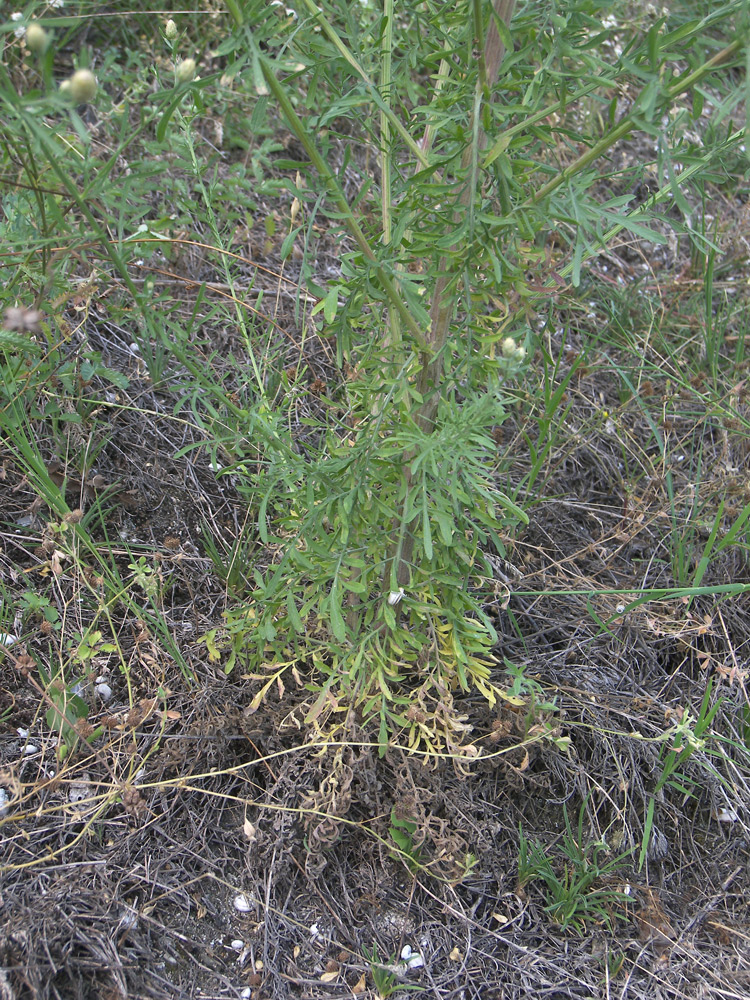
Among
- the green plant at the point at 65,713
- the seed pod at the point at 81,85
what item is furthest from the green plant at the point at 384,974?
the seed pod at the point at 81,85

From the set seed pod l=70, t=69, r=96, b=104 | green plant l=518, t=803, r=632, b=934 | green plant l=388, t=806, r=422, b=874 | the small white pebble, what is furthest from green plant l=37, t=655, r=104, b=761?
seed pod l=70, t=69, r=96, b=104

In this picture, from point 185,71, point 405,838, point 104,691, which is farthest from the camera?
point 104,691

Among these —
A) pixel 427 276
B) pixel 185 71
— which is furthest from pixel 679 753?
pixel 185 71

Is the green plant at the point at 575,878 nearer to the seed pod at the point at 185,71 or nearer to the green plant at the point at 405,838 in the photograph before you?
the green plant at the point at 405,838

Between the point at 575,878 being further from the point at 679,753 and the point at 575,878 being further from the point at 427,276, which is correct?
the point at 427,276

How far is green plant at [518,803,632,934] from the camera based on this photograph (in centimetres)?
164

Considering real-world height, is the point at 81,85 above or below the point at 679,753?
above

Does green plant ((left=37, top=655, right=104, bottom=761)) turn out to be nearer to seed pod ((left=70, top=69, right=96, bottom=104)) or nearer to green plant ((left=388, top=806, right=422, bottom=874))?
green plant ((left=388, top=806, right=422, bottom=874))

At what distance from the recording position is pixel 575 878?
5.48 feet

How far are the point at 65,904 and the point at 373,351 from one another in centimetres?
117

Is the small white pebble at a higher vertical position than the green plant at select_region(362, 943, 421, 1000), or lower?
higher

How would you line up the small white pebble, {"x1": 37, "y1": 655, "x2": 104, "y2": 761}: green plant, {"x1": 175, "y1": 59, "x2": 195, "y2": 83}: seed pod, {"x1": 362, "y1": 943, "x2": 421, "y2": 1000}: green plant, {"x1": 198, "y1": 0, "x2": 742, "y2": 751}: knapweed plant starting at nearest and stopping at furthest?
{"x1": 175, "y1": 59, "x2": 195, "y2": 83}: seed pod
{"x1": 198, "y1": 0, "x2": 742, "y2": 751}: knapweed plant
{"x1": 362, "y1": 943, "x2": 421, "y2": 1000}: green plant
{"x1": 37, "y1": 655, "x2": 104, "y2": 761}: green plant
the small white pebble

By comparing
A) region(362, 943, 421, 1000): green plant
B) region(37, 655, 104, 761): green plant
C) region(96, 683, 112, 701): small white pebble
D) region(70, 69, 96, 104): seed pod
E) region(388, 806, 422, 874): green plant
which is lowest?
region(362, 943, 421, 1000): green plant

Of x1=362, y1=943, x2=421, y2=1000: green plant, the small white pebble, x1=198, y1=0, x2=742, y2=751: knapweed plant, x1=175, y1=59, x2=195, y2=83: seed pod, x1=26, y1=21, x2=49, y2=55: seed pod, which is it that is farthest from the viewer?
the small white pebble
